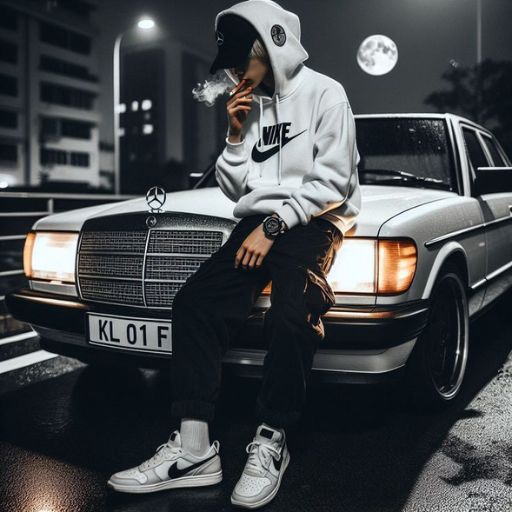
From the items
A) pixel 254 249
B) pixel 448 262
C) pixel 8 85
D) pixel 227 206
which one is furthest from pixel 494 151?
pixel 8 85

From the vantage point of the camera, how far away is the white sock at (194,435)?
97.0 inches

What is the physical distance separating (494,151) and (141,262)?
3.40 meters

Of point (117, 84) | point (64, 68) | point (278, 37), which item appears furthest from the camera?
point (64, 68)

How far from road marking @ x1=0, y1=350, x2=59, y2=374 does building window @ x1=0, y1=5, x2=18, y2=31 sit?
76.9 metres

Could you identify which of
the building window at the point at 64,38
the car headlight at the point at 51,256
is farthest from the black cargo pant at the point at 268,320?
the building window at the point at 64,38

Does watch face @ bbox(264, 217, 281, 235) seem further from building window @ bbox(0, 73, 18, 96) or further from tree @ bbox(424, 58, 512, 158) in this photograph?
building window @ bbox(0, 73, 18, 96)

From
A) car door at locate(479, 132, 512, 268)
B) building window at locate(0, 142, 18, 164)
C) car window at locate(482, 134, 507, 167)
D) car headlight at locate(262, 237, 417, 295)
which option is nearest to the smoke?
car headlight at locate(262, 237, 417, 295)

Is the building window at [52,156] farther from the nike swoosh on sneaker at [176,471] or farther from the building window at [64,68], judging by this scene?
the nike swoosh on sneaker at [176,471]

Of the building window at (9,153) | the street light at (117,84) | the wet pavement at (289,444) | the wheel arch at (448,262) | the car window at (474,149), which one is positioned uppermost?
the building window at (9,153)

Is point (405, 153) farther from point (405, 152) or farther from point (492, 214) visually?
point (492, 214)

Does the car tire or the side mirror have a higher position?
the side mirror

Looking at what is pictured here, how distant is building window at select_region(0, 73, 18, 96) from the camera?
71.2 meters

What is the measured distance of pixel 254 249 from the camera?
247cm

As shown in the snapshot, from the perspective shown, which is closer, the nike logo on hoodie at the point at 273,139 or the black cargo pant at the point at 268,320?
the black cargo pant at the point at 268,320
